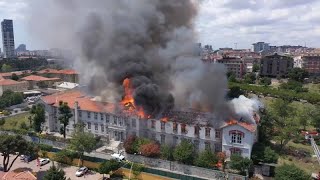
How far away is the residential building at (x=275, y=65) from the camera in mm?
93875

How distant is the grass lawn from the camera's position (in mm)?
44406


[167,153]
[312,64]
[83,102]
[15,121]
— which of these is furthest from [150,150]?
[312,64]

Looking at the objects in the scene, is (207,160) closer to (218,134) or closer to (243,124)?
(218,134)

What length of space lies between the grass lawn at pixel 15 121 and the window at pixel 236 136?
28.7 m

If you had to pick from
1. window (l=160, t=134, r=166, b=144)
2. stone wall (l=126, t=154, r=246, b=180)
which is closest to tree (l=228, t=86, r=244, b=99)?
window (l=160, t=134, r=166, b=144)

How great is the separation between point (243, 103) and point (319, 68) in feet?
249

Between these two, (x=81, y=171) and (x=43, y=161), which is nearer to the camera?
(x=81, y=171)

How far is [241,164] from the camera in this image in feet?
88.6

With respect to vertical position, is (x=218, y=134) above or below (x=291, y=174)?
above

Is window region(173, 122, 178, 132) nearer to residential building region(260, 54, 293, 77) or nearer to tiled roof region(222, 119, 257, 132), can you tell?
tiled roof region(222, 119, 257, 132)

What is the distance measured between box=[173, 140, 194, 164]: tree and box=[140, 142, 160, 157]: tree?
201cm

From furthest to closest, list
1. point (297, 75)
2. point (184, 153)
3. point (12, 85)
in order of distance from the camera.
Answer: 1. point (297, 75)
2. point (12, 85)
3. point (184, 153)

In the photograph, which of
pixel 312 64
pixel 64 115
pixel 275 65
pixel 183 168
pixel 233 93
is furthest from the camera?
pixel 312 64

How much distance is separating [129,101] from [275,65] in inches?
2696
